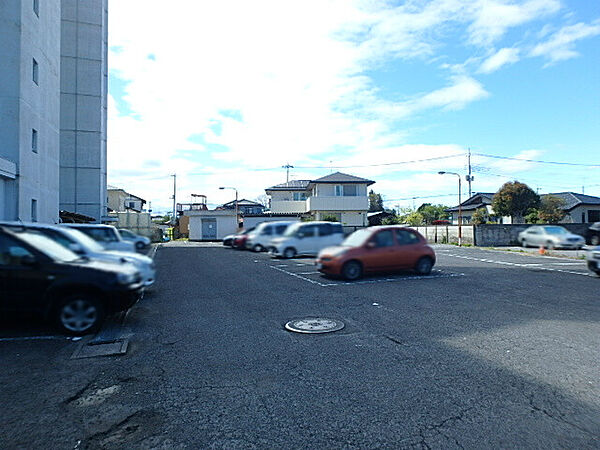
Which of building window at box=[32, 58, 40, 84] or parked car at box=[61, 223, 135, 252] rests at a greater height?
building window at box=[32, 58, 40, 84]

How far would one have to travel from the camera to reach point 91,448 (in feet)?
12.8

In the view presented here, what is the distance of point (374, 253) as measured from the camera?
3.71 m

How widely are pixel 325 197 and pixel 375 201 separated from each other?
54cm

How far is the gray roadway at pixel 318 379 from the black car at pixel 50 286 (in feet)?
2.59

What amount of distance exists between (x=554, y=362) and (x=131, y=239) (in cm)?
633

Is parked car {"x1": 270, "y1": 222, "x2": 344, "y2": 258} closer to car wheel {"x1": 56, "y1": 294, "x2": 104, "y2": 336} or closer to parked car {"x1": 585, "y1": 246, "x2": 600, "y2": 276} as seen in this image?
car wheel {"x1": 56, "y1": 294, "x2": 104, "y2": 336}

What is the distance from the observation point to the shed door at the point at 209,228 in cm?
420

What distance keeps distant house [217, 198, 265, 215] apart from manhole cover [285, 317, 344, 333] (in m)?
4.36

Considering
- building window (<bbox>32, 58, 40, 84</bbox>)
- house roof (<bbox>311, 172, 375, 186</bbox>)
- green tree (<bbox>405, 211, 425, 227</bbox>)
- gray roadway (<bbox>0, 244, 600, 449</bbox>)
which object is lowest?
gray roadway (<bbox>0, 244, 600, 449</bbox>)

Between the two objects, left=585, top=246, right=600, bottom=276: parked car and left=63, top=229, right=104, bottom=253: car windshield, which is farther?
left=585, top=246, right=600, bottom=276: parked car

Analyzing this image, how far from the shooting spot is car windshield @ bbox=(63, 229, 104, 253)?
3381 millimetres

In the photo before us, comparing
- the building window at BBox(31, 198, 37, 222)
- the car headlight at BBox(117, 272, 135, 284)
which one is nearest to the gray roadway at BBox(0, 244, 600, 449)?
the car headlight at BBox(117, 272, 135, 284)

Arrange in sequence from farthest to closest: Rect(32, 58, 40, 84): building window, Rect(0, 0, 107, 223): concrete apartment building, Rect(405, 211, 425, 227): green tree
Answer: Rect(32, 58, 40, 84): building window
Rect(0, 0, 107, 223): concrete apartment building
Rect(405, 211, 425, 227): green tree

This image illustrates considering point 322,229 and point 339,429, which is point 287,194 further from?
point 339,429
